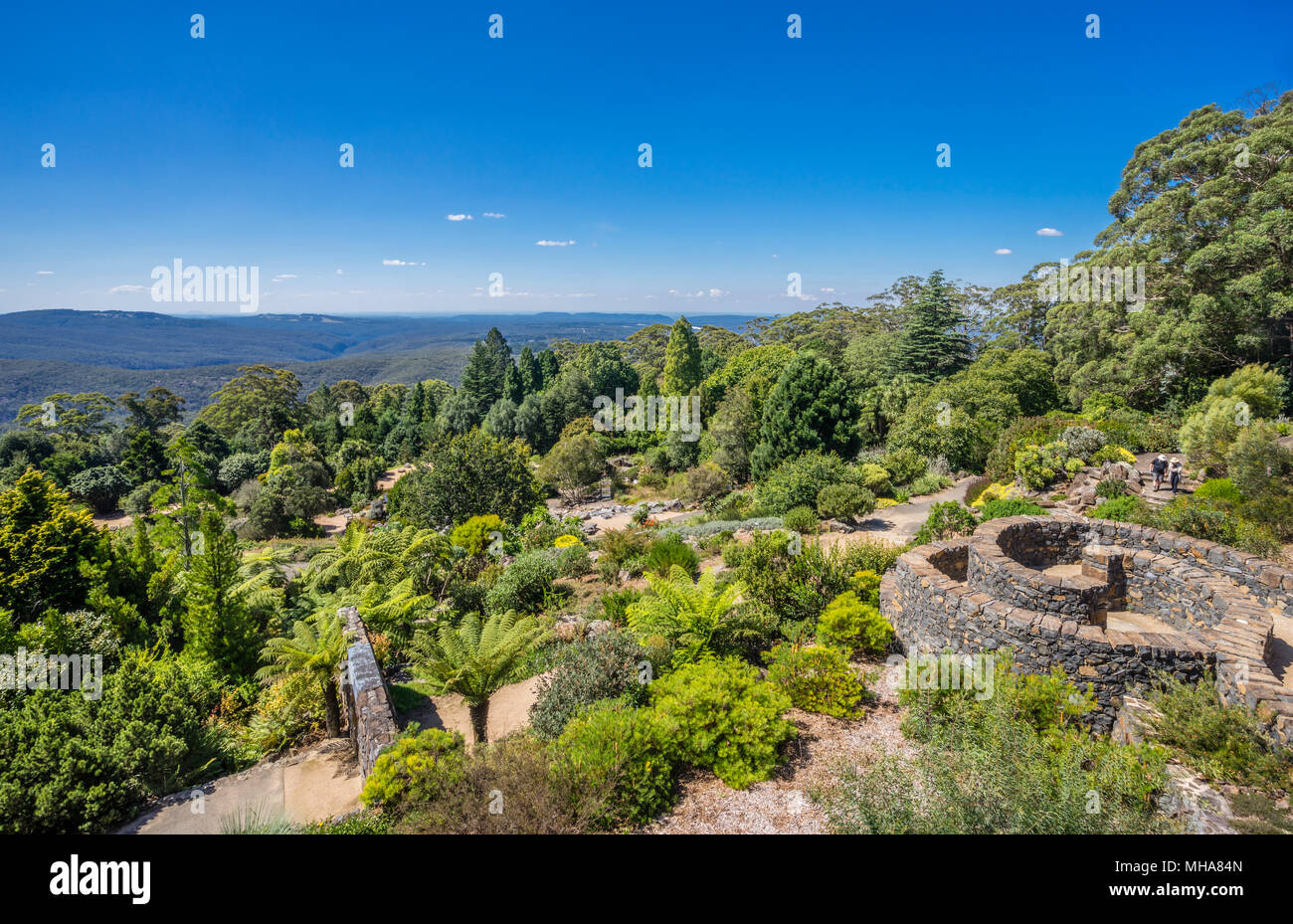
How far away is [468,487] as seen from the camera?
19922 millimetres

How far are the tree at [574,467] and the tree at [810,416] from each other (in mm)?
10153

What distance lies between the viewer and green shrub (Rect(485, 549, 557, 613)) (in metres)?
12.5

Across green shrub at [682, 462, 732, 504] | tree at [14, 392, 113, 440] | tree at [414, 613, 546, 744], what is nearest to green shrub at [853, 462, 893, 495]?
green shrub at [682, 462, 732, 504]

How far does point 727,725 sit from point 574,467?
24.2 metres

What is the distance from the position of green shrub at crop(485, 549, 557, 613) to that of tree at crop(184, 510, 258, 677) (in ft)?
15.2

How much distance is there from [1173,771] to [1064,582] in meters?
2.60

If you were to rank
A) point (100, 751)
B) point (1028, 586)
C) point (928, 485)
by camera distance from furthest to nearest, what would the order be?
point (928, 485), point (1028, 586), point (100, 751)

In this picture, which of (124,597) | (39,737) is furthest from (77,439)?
(39,737)

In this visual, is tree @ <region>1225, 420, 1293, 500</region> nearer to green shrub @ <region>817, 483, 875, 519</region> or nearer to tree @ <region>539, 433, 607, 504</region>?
green shrub @ <region>817, 483, 875, 519</region>

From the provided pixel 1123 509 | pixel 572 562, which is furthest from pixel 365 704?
pixel 1123 509

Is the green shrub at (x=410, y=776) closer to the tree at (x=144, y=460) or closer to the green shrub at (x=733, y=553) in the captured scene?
the green shrub at (x=733, y=553)

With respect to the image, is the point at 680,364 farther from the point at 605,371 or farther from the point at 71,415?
the point at 71,415

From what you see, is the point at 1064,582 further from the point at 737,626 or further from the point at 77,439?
the point at 77,439

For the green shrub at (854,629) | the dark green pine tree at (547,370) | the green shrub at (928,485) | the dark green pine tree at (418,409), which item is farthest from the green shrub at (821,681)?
the dark green pine tree at (418,409)
